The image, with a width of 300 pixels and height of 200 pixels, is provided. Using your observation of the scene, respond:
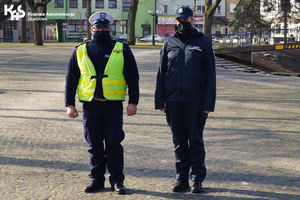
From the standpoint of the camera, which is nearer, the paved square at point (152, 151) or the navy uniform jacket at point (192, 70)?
the navy uniform jacket at point (192, 70)

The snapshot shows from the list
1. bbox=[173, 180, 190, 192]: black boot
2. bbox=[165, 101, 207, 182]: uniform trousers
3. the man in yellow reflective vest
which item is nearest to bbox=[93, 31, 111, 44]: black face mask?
the man in yellow reflective vest

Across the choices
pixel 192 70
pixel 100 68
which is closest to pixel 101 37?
pixel 100 68

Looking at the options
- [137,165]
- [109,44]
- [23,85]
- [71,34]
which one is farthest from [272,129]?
[71,34]

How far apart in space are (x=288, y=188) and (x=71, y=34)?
262ft

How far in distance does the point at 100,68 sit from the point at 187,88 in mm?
850

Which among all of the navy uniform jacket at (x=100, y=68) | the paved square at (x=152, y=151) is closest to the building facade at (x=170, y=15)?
the paved square at (x=152, y=151)

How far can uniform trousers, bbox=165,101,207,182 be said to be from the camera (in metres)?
5.20

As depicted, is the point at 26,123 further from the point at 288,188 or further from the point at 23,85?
the point at 23,85

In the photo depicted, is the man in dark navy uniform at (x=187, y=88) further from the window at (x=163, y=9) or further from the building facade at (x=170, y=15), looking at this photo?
the window at (x=163, y=9)

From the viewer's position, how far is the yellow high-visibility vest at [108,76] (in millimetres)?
5113

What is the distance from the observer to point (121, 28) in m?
84.8

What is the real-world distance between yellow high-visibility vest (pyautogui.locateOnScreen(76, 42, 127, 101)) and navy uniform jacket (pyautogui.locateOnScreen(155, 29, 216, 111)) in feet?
1.55

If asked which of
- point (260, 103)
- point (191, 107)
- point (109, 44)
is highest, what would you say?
point (109, 44)

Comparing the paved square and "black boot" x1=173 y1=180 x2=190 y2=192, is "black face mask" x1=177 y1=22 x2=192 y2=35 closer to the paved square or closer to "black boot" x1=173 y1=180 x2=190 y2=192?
"black boot" x1=173 y1=180 x2=190 y2=192
